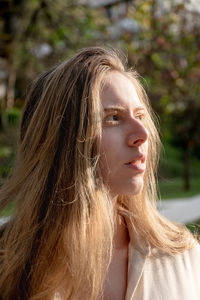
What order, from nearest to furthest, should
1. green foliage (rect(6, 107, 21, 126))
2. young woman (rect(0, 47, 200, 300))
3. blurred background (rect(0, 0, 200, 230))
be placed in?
young woman (rect(0, 47, 200, 300))
green foliage (rect(6, 107, 21, 126))
blurred background (rect(0, 0, 200, 230))

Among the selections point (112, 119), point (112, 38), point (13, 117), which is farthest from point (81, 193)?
point (112, 38)

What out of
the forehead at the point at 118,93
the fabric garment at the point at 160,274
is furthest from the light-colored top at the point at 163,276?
the forehead at the point at 118,93

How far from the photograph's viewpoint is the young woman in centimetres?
170

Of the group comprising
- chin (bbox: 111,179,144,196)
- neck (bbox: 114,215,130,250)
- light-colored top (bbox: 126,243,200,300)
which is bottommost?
light-colored top (bbox: 126,243,200,300)

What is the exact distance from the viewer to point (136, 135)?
1.75m

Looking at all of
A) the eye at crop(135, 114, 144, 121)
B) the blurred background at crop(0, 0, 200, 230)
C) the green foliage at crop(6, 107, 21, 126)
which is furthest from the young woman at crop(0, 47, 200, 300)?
the blurred background at crop(0, 0, 200, 230)

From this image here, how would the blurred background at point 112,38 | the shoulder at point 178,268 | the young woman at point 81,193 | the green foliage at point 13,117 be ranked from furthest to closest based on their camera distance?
the blurred background at point 112,38, the green foliage at point 13,117, the shoulder at point 178,268, the young woman at point 81,193

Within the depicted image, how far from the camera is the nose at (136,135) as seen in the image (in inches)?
68.9

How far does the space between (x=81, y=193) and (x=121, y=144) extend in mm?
208

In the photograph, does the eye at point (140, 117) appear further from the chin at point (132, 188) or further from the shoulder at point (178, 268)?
the shoulder at point (178, 268)

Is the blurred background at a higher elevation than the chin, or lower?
higher

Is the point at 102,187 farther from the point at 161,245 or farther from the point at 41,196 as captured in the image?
the point at 161,245

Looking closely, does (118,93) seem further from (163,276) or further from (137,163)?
(163,276)

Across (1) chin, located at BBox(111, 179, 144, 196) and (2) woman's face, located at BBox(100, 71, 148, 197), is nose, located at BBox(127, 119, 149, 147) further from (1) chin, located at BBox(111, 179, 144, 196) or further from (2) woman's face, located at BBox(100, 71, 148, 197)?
(1) chin, located at BBox(111, 179, 144, 196)
